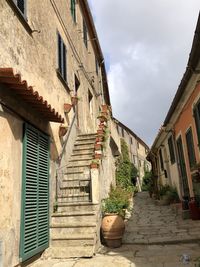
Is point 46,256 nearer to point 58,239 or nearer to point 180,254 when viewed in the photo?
point 58,239

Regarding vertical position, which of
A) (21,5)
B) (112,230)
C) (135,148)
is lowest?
(112,230)

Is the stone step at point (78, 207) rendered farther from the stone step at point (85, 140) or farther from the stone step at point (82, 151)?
the stone step at point (85, 140)

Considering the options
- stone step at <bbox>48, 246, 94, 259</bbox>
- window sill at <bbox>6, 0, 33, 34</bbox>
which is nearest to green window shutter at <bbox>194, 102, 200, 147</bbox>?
stone step at <bbox>48, 246, 94, 259</bbox>

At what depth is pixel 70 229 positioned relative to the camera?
632 cm

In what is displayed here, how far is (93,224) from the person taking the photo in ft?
20.6

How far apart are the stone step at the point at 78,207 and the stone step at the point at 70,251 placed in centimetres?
99

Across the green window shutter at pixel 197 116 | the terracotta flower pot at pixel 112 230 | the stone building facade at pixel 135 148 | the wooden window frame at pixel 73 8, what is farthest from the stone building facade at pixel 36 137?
the stone building facade at pixel 135 148

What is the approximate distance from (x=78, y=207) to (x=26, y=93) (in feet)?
10.6

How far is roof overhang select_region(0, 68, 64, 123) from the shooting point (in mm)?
4324

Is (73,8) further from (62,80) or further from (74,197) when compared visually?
(74,197)

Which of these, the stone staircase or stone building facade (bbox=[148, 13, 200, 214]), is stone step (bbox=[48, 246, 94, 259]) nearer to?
the stone staircase

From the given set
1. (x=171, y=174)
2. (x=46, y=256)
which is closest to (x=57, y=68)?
(x=46, y=256)

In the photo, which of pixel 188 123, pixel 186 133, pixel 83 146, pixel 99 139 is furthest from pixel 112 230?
pixel 186 133

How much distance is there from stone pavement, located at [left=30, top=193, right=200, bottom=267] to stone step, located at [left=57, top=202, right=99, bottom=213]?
950 millimetres
